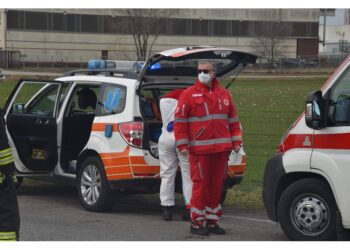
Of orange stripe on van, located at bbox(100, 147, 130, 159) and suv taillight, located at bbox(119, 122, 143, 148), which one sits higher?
suv taillight, located at bbox(119, 122, 143, 148)

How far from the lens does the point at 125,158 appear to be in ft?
28.1

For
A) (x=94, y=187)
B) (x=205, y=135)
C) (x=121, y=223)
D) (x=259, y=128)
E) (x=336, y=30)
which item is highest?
(x=336, y=30)

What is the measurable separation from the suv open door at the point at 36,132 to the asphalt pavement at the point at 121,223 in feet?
1.88

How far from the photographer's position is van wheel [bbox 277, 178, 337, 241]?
6.88 meters

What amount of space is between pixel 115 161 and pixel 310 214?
2661 millimetres

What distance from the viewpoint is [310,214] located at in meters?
7.02

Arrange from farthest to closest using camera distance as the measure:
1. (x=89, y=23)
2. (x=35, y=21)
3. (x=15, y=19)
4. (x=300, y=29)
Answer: (x=300, y=29) → (x=89, y=23) → (x=35, y=21) → (x=15, y=19)

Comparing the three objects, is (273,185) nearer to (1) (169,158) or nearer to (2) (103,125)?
(1) (169,158)

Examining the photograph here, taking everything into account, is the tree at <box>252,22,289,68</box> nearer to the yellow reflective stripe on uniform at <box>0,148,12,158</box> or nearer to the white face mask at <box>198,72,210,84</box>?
the white face mask at <box>198,72,210,84</box>

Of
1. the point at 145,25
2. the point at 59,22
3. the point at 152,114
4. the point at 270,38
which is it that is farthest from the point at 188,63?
the point at 59,22

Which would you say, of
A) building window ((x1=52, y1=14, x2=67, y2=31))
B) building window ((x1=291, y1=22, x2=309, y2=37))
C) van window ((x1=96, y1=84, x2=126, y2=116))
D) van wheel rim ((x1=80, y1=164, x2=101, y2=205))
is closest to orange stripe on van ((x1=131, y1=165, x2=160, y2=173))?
van wheel rim ((x1=80, y1=164, x2=101, y2=205))

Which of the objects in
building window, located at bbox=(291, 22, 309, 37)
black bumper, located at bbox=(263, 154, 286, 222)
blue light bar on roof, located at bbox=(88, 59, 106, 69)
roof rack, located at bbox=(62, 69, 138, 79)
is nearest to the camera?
black bumper, located at bbox=(263, 154, 286, 222)

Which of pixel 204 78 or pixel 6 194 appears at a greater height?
pixel 204 78

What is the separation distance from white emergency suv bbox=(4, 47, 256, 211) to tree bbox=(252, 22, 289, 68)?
210 feet
